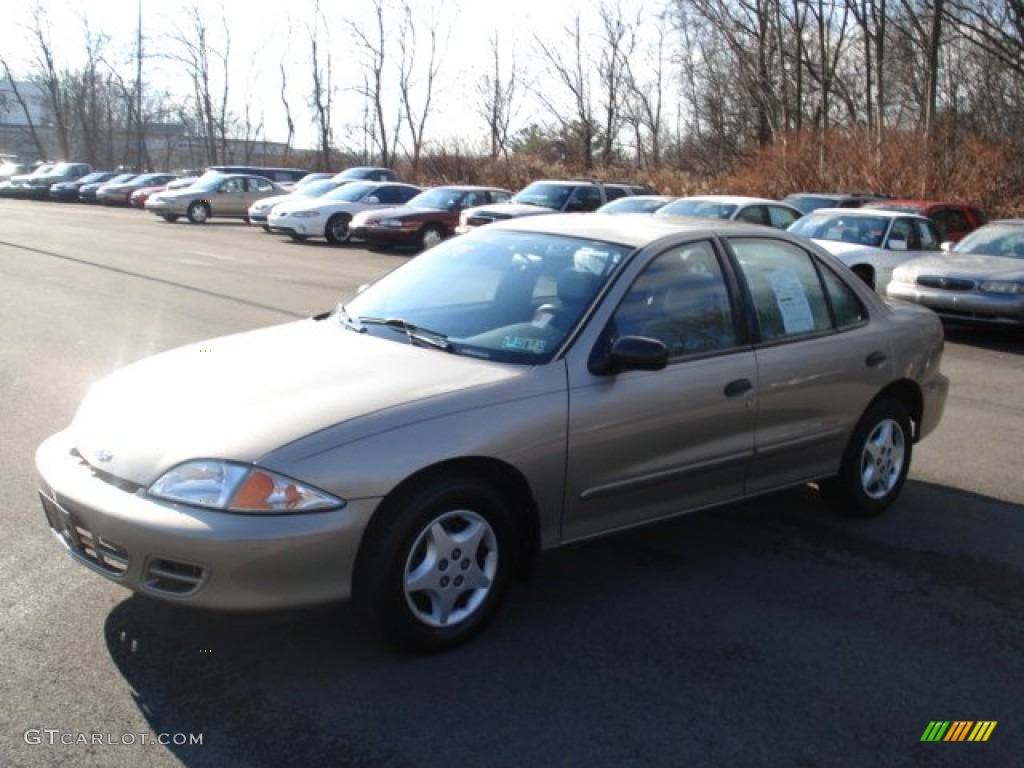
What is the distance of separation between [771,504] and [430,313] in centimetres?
236

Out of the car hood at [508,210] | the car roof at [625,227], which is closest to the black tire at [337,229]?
the car hood at [508,210]

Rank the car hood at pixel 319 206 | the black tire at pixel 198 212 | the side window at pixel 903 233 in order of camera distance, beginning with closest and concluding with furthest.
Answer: the side window at pixel 903 233 → the car hood at pixel 319 206 → the black tire at pixel 198 212

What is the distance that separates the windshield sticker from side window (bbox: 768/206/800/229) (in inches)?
518

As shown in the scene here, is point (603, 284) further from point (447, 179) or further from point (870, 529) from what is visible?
point (447, 179)

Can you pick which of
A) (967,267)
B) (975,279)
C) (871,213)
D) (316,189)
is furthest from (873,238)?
(316,189)

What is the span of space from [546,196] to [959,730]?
19.1 m

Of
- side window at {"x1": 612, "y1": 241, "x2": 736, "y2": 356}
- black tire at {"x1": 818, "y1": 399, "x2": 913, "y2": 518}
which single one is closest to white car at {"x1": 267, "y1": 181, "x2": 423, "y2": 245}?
black tire at {"x1": 818, "y1": 399, "x2": 913, "y2": 518}

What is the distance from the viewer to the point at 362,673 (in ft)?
11.5

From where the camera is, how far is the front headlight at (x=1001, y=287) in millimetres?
11602

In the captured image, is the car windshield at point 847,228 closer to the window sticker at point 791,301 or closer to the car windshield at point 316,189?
the window sticker at point 791,301

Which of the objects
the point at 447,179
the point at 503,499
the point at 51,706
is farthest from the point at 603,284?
the point at 447,179

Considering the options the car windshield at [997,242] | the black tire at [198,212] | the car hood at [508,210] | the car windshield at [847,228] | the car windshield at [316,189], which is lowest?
the car windshield at [997,242]

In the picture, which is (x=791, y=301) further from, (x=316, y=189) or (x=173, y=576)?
(x=316, y=189)

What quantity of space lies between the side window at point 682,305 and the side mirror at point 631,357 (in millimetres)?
199
